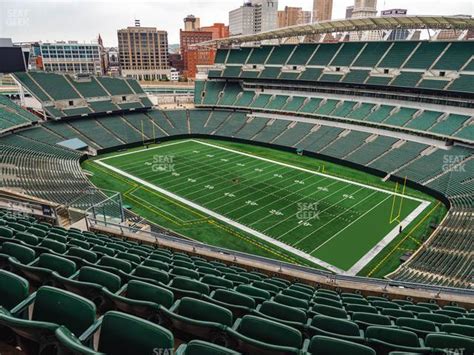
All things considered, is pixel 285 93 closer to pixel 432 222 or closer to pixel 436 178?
pixel 436 178

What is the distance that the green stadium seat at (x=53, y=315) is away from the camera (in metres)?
3.97

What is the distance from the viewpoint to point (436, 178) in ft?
107

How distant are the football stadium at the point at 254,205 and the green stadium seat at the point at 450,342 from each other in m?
0.03

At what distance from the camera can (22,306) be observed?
4.52 metres

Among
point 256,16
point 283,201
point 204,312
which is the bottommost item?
point 283,201

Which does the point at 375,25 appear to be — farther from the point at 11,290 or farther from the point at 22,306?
the point at 22,306

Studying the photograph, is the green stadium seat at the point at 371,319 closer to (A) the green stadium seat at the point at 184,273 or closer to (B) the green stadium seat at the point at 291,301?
(B) the green stadium seat at the point at 291,301

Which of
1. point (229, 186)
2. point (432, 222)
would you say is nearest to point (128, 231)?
point (229, 186)

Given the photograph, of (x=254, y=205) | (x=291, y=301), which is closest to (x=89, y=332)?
(x=291, y=301)

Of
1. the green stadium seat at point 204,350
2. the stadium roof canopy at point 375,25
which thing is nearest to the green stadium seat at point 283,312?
the green stadium seat at point 204,350

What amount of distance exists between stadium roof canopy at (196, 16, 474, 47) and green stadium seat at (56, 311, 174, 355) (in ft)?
154

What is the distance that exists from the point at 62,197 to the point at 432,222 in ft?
95.2

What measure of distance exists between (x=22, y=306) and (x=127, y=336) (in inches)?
67.6

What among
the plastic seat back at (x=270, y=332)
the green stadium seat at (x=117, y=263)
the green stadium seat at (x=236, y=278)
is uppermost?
the plastic seat back at (x=270, y=332)
